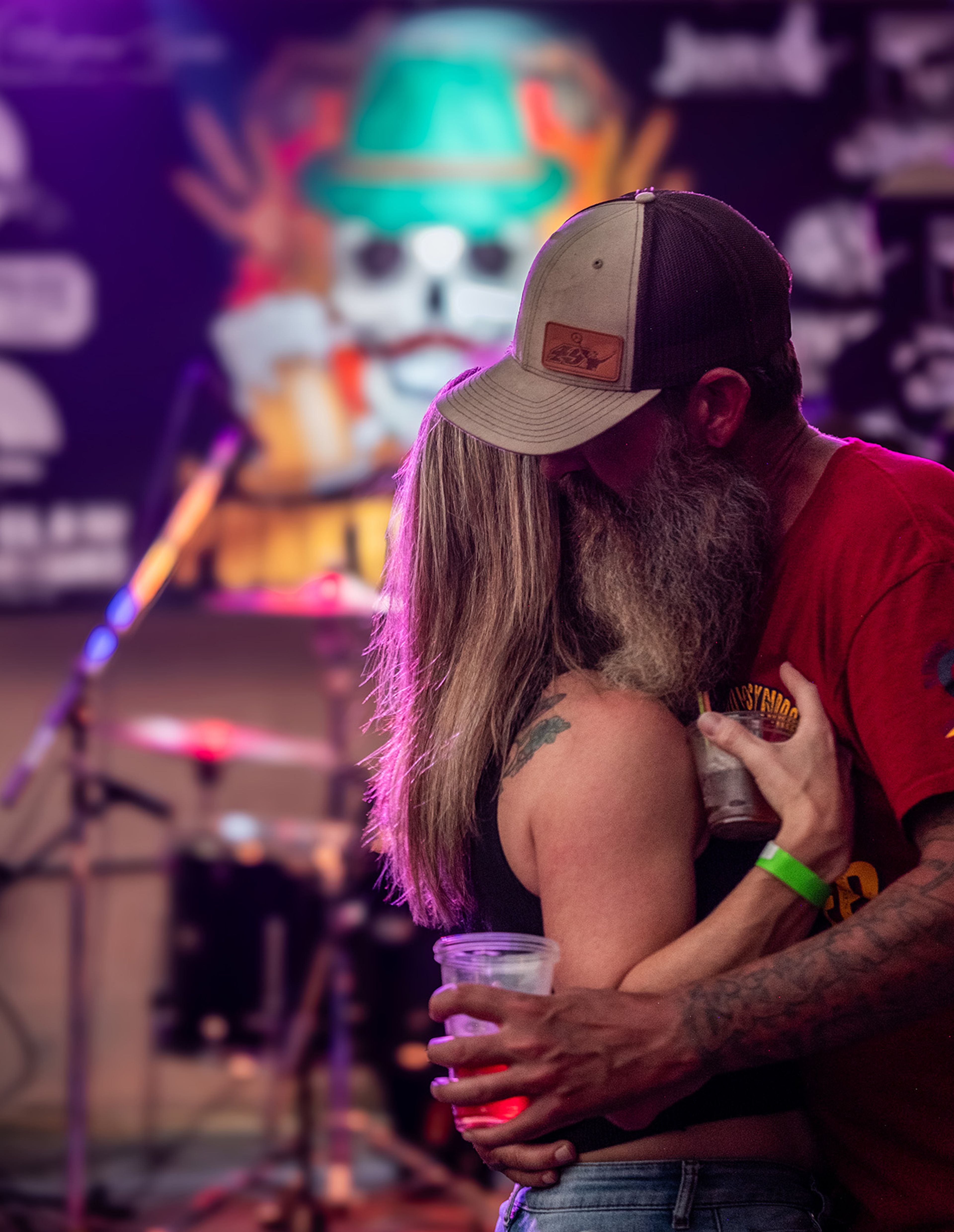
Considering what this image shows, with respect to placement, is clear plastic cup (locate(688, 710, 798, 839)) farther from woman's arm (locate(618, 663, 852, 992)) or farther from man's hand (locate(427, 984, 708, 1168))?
man's hand (locate(427, 984, 708, 1168))

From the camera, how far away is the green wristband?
1261 millimetres

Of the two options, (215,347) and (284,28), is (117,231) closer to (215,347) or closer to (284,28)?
(215,347)

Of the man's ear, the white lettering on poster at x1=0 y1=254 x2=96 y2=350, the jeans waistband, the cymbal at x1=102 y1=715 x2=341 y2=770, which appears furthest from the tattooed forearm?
the white lettering on poster at x1=0 y1=254 x2=96 y2=350

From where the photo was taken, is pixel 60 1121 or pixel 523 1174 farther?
pixel 60 1121

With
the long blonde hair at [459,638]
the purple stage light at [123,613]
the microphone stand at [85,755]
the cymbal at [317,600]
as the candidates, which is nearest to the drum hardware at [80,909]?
the microphone stand at [85,755]

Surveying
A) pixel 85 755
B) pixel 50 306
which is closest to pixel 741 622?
pixel 85 755

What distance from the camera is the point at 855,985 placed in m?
1.22

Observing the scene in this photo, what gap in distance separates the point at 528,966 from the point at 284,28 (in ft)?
13.6

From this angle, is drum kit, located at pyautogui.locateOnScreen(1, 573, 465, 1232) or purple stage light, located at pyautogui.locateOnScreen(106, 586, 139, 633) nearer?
purple stage light, located at pyautogui.locateOnScreen(106, 586, 139, 633)

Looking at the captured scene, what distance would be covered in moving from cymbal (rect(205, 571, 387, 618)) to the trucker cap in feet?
6.77

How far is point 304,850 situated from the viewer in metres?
4.06

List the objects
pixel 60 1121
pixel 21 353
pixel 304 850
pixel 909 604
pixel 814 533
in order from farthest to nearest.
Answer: pixel 60 1121 < pixel 21 353 < pixel 304 850 < pixel 814 533 < pixel 909 604

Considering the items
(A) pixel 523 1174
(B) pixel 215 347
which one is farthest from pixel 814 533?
(B) pixel 215 347

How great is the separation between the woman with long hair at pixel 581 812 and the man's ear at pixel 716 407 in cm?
8
